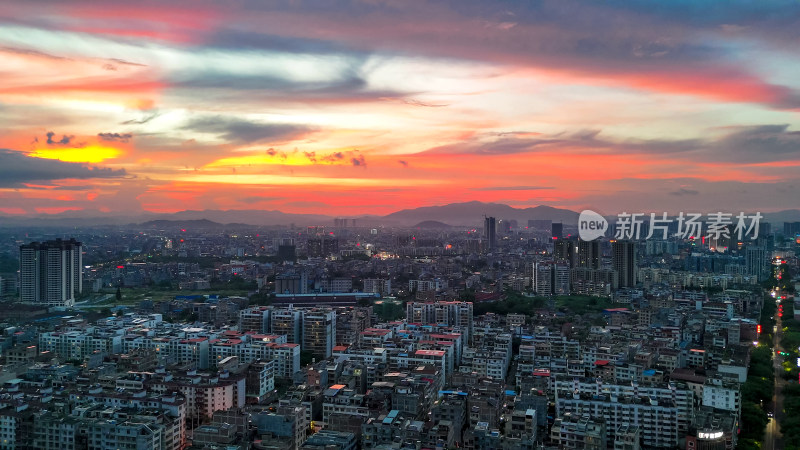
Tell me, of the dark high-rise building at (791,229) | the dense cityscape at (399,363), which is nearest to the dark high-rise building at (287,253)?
the dense cityscape at (399,363)

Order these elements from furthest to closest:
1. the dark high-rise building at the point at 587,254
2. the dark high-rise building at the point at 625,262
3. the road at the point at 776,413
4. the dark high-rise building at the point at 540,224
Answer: the dark high-rise building at the point at 540,224
the dark high-rise building at the point at 587,254
the dark high-rise building at the point at 625,262
the road at the point at 776,413

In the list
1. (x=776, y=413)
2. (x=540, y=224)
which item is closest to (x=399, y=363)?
(x=776, y=413)

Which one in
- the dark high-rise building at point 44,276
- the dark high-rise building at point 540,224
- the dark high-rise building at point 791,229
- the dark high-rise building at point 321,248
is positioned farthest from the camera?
the dark high-rise building at point 540,224

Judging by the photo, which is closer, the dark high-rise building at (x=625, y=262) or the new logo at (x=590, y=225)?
the dark high-rise building at (x=625, y=262)

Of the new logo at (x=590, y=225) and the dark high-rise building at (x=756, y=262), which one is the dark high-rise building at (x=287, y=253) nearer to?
the new logo at (x=590, y=225)

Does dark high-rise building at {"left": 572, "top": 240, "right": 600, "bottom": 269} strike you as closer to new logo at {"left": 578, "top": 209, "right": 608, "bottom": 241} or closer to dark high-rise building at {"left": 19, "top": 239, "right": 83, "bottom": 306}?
new logo at {"left": 578, "top": 209, "right": 608, "bottom": 241}

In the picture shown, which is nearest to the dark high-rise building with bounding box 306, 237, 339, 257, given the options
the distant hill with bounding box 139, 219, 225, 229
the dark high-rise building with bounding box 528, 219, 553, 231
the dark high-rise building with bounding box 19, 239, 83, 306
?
the dark high-rise building with bounding box 19, 239, 83, 306

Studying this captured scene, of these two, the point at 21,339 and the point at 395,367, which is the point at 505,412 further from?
the point at 21,339
